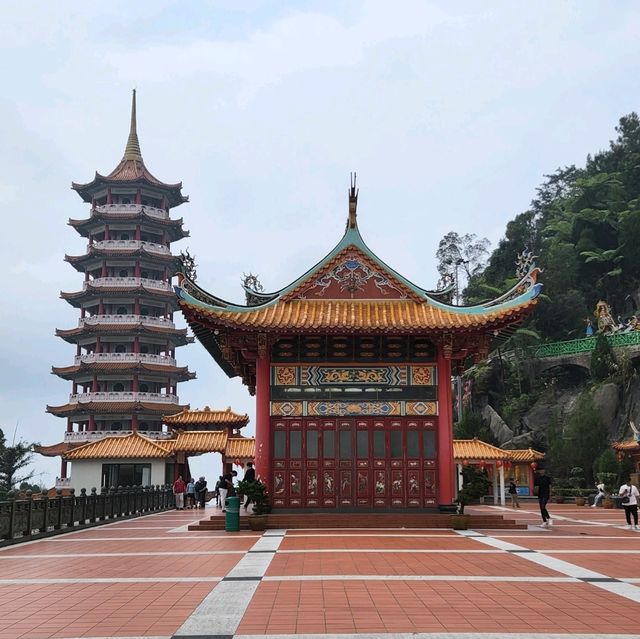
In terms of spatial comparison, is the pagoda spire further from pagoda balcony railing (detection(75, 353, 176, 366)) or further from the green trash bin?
the green trash bin

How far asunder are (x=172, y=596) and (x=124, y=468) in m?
34.7

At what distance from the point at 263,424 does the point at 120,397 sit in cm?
3676

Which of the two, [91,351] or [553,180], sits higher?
[553,180]

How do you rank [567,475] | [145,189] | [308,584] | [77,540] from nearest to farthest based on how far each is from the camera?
[308,584] < [77,540] < [567,475] < [145,189]

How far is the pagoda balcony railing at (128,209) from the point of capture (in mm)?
57781

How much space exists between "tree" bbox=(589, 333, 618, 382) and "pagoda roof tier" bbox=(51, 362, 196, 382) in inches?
1192

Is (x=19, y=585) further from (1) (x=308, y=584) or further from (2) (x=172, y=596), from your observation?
(1) (x=308, y=584)

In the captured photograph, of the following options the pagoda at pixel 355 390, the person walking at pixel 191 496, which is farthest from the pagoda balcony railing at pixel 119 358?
the pagoda at pixel 355 390

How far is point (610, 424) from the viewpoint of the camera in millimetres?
48500

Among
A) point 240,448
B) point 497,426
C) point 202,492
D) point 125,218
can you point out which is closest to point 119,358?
point 125,218

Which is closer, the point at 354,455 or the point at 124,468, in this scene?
the point at 354,455

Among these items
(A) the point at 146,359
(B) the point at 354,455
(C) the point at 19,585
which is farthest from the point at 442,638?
(A) the point at 146,359

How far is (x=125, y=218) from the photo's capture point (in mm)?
Answer: 57625

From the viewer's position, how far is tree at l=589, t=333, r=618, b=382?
51.0 m
